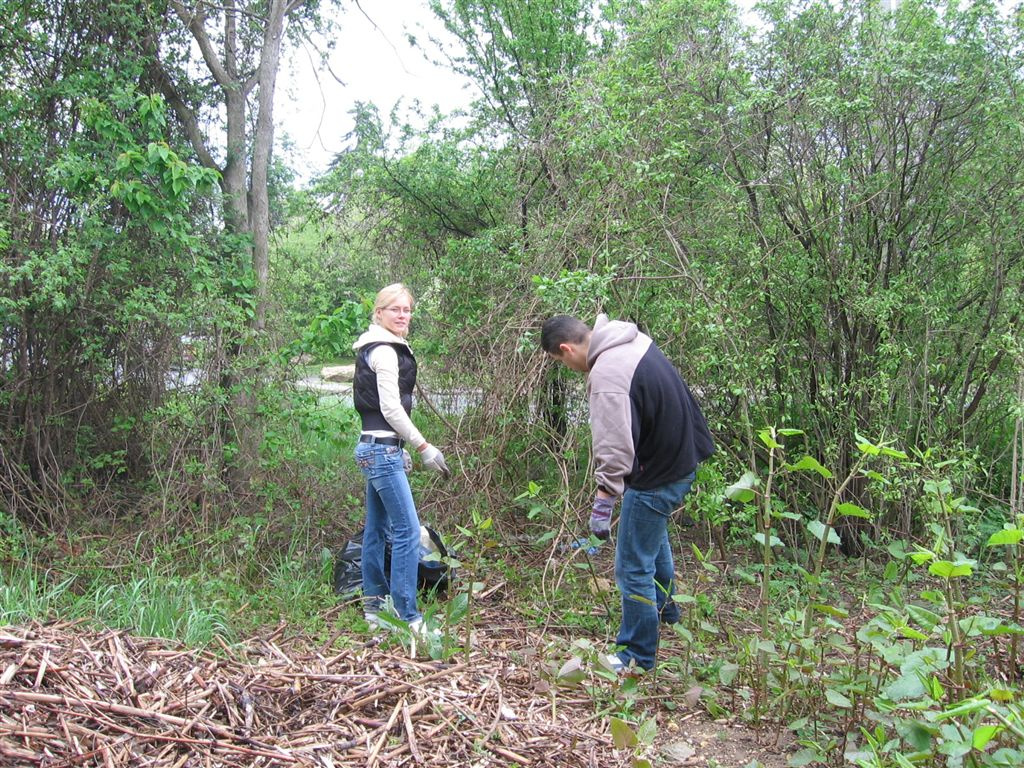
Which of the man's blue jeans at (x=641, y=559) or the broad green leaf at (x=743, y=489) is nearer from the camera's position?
the broad green leaf at (x=743, y=489)

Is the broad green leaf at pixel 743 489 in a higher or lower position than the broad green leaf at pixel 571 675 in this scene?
higher

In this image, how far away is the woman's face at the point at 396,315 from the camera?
3.88m

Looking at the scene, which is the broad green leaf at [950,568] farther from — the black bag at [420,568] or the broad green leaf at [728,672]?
the black bag at [420,568]

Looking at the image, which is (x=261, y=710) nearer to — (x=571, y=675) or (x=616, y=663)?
(x=571, y=675)

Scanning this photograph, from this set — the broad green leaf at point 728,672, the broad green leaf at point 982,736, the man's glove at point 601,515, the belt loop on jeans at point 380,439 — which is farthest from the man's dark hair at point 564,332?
the broad green leaf at point 982,736

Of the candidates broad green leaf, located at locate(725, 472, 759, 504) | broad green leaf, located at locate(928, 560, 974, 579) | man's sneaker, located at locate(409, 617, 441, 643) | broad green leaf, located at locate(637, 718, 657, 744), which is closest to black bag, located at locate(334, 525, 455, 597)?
man's sneaker, located at locate(409, 617, 441, 643)

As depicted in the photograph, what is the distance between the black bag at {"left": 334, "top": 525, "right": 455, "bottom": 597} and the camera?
4.28m

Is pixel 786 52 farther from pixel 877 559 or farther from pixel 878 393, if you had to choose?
pixel 877 559

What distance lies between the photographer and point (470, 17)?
6.70 m

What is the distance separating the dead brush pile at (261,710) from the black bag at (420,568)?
1.16 meters

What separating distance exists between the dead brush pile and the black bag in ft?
3.82

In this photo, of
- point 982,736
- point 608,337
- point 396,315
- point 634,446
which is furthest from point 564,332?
point 982,736

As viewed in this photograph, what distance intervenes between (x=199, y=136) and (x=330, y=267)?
1.39 m

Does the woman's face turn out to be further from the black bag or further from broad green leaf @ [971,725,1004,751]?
broad green leaf @ [971,725,1004,751]
